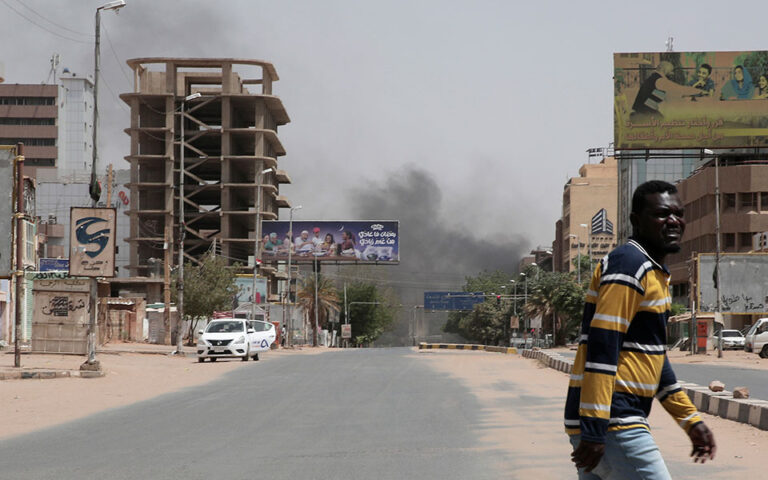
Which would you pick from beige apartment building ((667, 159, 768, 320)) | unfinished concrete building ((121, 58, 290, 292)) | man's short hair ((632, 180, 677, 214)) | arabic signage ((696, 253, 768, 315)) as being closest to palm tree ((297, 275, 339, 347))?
unfinished concrete building ((121, 58, 290, 292))

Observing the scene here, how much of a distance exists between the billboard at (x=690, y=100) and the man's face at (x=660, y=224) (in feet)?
155

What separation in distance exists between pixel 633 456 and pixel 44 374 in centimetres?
2338

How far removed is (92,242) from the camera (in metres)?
28.1

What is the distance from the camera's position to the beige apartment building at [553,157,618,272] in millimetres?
135000

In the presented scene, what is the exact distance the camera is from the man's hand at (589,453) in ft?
13.8

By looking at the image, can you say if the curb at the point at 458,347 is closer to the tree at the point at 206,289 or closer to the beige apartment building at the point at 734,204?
the tree at the point at 206,289

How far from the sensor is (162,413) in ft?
55.3

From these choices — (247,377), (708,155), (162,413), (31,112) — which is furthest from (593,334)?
(31,112)

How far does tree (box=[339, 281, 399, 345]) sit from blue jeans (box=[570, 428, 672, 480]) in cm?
12939

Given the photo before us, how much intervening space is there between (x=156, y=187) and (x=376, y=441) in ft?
349

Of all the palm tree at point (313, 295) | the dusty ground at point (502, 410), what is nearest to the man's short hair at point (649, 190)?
the dusty ground at point (502, 410)

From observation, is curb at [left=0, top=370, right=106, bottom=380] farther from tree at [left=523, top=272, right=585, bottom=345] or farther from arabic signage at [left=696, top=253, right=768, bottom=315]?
tree at [left=523, top=272, right=585, bottom=345]

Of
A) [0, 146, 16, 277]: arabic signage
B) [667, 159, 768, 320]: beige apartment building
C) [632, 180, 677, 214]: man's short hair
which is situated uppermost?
[667, 159, 768, 320]: beige apartment building

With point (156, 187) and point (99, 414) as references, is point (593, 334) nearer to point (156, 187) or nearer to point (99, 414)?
point (99, 414)
